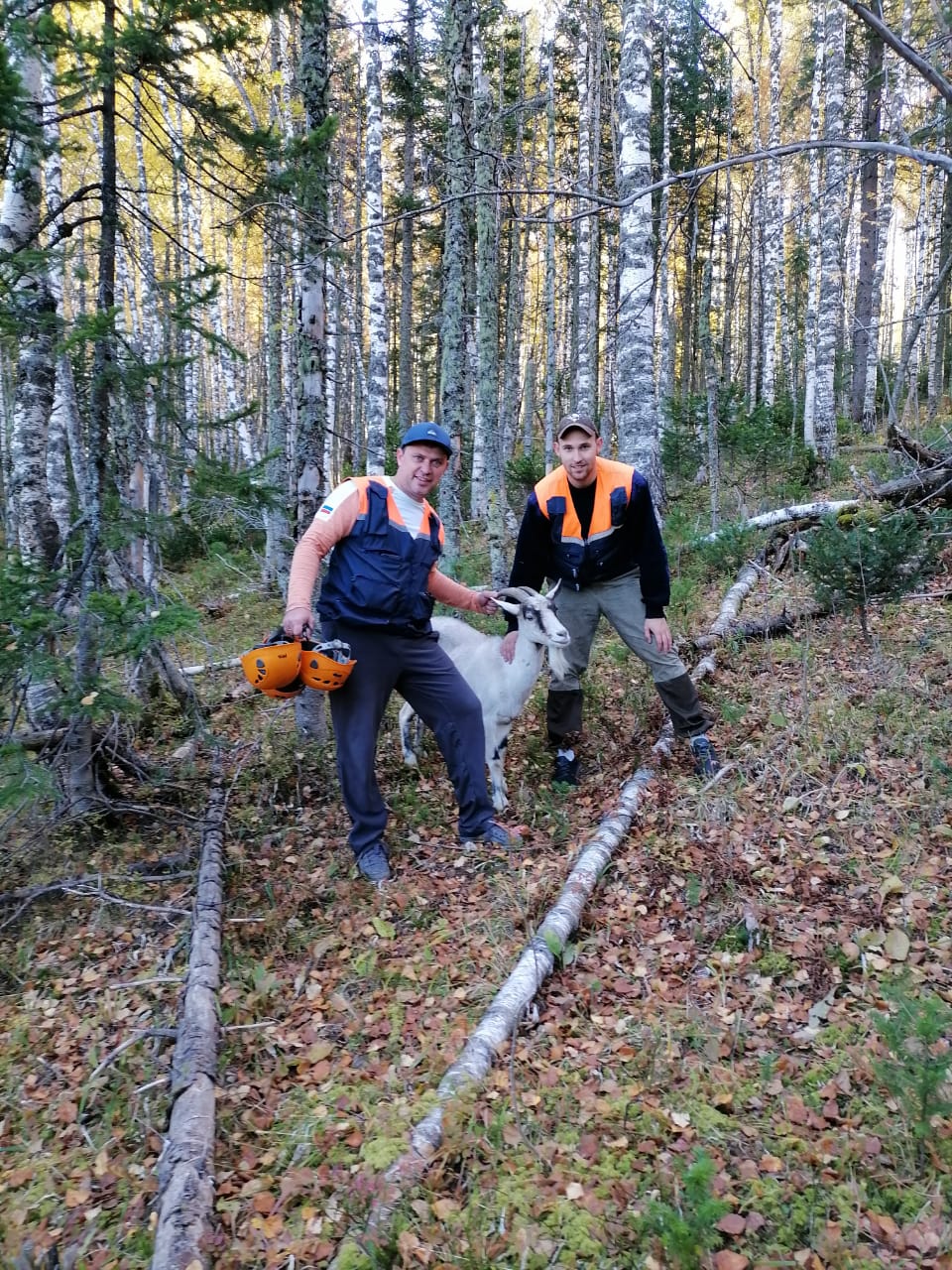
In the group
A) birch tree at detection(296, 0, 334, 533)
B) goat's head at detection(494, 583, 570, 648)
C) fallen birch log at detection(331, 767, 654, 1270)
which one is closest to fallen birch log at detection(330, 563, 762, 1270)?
fallen birch log at detection(331, 767, 654, 1270)

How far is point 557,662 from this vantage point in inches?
226

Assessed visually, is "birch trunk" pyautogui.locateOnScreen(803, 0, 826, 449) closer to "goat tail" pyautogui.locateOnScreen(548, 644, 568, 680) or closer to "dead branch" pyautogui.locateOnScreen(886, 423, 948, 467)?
"dead branch" pyautogui.locateOnScreen(886, 423, 948, 467)

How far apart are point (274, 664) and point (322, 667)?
0.93ft

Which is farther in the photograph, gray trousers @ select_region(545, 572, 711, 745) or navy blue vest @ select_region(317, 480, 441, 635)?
gray trousers @ select_region(545, 572, 711, 745)

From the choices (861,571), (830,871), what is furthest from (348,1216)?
(861,571)

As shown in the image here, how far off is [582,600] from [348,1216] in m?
4.13

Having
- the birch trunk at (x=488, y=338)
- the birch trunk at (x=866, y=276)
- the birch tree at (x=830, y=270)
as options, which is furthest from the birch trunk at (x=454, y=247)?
the birch trunk at (x=866, y=276)

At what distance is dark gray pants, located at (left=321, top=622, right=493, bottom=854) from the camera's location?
4.92 meters

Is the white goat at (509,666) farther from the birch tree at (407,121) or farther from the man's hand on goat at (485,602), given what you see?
the birch tree at (407,121)

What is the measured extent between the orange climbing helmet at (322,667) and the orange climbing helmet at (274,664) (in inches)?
2.6

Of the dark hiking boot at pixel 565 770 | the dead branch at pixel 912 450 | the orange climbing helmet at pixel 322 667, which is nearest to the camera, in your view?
the orange climbing helmet at pixel 322 667

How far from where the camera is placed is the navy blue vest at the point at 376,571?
15.7 ft

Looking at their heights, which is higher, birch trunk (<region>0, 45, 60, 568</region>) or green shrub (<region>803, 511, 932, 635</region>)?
birch trunk (<region>0, 45, 60, 568</region>)

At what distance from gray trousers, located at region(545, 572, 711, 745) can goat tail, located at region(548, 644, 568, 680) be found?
44mm
